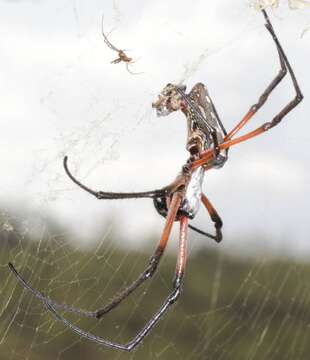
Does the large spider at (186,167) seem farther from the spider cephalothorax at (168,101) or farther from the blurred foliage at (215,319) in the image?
the blurred foliage at (215,319)

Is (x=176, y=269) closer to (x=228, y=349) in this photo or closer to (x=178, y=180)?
(x=178, y=180)

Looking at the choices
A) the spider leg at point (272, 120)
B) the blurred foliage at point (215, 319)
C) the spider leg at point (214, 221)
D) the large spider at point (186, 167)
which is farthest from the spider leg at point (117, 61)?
the blurred foliage at point (215, 319)

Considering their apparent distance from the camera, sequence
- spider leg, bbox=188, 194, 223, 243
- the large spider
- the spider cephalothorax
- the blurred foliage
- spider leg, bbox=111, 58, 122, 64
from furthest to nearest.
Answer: the blurred foliage
spider leg, bbox=188, 194, 223, 243
spider leg, bbox=111, 58, 122, 64
the large spider
the spider cephalothorax

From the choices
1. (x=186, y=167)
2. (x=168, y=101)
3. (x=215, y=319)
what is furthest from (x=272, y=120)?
(x=215, y=319)

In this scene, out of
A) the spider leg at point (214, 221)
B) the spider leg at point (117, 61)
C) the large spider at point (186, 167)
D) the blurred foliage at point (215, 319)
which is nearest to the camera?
the large spider at point (186, 167)

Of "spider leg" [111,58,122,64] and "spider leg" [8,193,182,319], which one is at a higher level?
"spider leg" [111,58,122,64]

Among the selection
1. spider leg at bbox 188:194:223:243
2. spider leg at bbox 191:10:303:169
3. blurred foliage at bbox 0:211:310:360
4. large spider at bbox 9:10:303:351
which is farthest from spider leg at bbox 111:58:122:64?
blurred foliage at bbox 0:211:310:360

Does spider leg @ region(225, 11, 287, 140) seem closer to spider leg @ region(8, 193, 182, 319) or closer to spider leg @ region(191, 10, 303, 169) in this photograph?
spider leg @ region(191, 10, 303, 169)

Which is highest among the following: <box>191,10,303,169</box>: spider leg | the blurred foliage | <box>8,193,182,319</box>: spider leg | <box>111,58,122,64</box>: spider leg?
<box>111,58,122,64</box>: spider leg

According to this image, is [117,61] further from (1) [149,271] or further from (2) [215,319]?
(2) [215,319]
